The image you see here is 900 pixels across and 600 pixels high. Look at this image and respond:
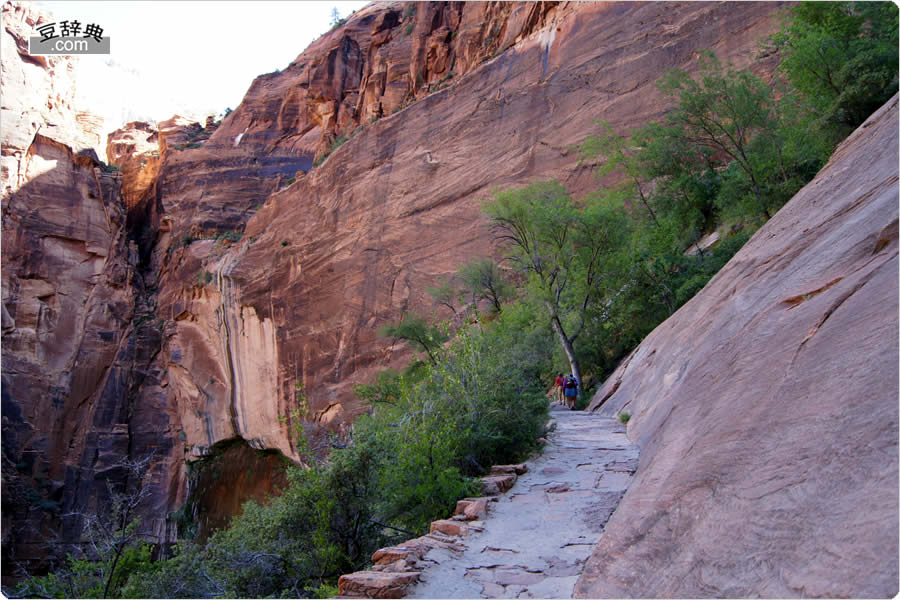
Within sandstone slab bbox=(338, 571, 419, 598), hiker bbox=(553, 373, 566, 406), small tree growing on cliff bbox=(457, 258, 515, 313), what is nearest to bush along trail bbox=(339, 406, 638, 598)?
sandstone slab bbox=(338, 571, 419, 598)

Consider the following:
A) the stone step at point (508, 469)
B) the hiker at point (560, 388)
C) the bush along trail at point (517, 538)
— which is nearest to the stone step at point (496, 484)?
the bush along trail at point (517, 538)

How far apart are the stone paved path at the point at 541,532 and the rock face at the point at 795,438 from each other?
1.63ft

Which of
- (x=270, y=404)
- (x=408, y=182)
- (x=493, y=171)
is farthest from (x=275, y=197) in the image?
(x=493, y=171)

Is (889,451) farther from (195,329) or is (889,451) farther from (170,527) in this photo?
(170,527)

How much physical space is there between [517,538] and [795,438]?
9.33 ft

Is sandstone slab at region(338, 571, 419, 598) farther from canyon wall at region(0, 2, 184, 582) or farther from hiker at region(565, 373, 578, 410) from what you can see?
canyon wall at region(0, 2, 184, 582)

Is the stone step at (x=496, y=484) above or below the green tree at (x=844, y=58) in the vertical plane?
below

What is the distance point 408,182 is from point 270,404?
12434 millimetres

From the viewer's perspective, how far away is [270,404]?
91.2ft

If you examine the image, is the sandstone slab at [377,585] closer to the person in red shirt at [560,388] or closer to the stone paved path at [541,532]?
the stone paved path at [541,532]

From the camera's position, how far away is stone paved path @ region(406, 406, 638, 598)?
4.25 meters

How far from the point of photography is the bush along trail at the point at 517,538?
417 centimetres

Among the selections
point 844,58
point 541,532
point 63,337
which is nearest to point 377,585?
point 541,532

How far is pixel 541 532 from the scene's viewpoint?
5359mm
